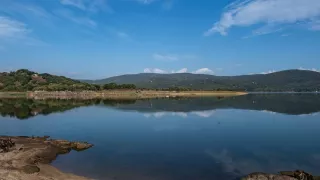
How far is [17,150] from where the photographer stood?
88.1ft

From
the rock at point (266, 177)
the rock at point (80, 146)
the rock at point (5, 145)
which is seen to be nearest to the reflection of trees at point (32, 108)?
the rock at point (5, 145)

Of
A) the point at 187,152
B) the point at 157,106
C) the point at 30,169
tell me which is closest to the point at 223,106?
the point at 157,106

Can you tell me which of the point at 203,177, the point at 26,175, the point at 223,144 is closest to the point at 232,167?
the point at 203,177

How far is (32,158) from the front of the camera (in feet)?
81.4

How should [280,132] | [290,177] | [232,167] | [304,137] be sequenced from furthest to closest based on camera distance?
[280,132] → [304,137] → [232,167] → [290,177]

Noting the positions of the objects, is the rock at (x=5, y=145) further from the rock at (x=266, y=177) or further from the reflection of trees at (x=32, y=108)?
the reflection of trees at (x=32, y=108)

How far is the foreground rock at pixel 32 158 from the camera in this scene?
19047mm

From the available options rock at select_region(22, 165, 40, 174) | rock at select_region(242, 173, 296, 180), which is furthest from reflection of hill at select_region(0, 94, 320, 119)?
rock at select_region(242, 173, 296, 180)

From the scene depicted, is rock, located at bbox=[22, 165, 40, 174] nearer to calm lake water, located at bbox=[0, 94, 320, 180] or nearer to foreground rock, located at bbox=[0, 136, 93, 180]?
foreground rock, located at bbox=[0, 136, 93, 180]

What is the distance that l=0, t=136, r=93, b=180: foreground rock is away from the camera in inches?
750

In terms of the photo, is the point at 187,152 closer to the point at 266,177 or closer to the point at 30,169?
the point at 266,177

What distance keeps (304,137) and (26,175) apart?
31.5m

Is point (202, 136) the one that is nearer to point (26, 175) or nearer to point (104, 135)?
point (104, 135)

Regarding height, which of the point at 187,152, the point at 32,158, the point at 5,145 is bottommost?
the point at 187,152
